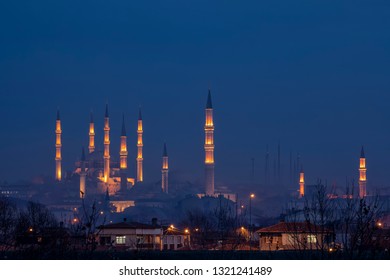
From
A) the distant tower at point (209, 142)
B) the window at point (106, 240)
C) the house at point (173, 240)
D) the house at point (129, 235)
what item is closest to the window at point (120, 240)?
the house at point (129, 235)

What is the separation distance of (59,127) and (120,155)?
383 inches

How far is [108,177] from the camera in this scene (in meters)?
108

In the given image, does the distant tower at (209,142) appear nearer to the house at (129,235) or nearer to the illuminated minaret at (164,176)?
the illuminated minaret at (164,176)

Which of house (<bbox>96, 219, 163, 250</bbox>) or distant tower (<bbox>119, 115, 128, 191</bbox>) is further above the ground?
distant tower (<bbox>119, 115, 128, 191</bbox>)

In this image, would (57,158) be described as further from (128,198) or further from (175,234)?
(175,234)

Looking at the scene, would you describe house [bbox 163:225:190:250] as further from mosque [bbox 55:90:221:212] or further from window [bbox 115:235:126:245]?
mosque [bbox 55:90:221:212]

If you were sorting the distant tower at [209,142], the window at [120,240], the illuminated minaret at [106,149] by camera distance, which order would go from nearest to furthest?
the window at [120,240], the distant tower at [209,142], the illuminated minaret at [106,149]

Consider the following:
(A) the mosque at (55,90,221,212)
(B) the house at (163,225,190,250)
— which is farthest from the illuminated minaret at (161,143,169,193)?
(B) the house at (163,225,190,250)

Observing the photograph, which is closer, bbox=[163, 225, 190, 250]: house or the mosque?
bbox=[163, 225, 190, 250]: house

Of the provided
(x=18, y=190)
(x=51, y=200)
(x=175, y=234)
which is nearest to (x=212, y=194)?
(x=51, y=200)

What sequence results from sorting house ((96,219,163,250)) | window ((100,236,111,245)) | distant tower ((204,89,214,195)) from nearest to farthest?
1. window ((100,236,111,245))
2. house ((96,219,163,250))
3. distant tower ((204,89,214,195))

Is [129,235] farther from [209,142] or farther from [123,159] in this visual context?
[123,159]

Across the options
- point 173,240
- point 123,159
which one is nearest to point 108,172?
point 123,159
